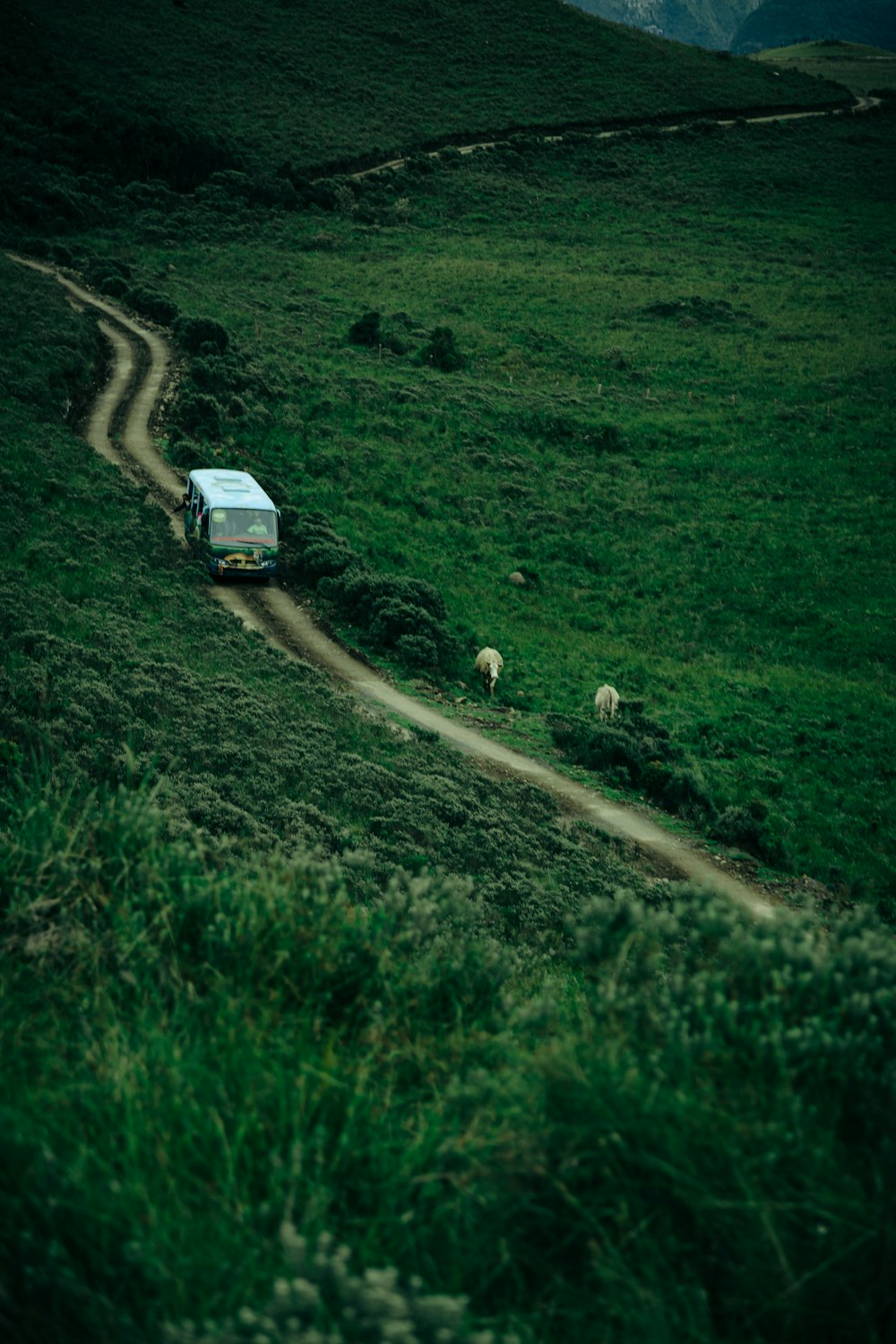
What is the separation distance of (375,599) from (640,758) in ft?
31.0

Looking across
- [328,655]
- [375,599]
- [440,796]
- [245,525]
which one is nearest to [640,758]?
[440,796]

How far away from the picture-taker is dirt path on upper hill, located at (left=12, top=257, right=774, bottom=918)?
1845cm

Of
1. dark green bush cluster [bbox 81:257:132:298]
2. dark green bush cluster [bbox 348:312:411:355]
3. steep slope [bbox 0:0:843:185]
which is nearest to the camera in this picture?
dark green bush cluster [bbox 348:312:411:355]

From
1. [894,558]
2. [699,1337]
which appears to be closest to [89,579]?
[699,1337]

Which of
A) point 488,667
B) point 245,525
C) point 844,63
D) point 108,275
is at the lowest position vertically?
point 488,667

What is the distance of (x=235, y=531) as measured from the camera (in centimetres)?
2769

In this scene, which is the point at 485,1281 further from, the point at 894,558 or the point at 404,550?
the point at 894,558

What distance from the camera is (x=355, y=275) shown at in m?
65.2

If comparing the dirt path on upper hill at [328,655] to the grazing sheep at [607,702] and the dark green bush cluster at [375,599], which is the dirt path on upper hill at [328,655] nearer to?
the dark green bush cluster at [375,599]

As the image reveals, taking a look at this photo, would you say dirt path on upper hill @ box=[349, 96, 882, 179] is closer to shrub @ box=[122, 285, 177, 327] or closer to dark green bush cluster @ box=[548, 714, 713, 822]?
shrub @ box=[122, 285, 177, 327]

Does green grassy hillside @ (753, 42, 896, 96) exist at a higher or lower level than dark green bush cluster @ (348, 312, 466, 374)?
higher

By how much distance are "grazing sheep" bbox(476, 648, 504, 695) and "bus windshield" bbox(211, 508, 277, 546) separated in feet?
24.3

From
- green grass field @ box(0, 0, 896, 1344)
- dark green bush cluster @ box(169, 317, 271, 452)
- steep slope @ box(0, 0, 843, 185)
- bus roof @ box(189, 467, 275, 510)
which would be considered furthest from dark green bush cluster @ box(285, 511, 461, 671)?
steep slope @ box(0, 0, 843, 185)

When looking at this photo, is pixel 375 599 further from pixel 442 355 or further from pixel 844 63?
pixel 844 63
